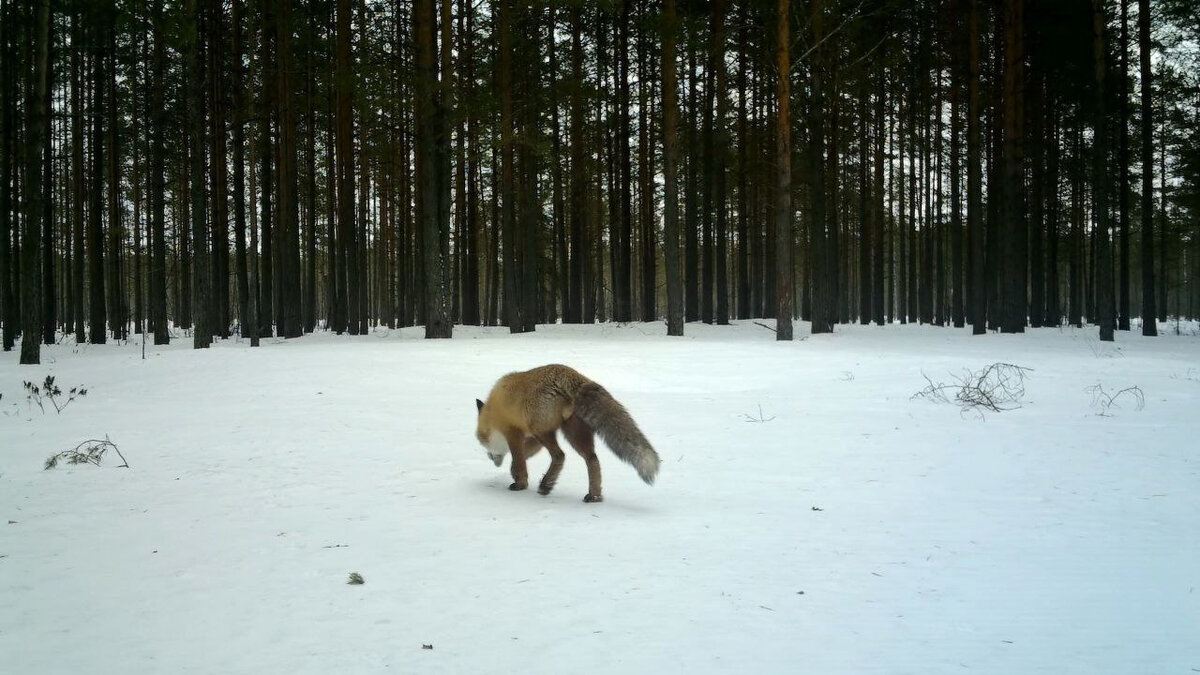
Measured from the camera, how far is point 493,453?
20.2ft

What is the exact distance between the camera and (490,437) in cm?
609

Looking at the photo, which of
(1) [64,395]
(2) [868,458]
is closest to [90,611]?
(2) [868,458]

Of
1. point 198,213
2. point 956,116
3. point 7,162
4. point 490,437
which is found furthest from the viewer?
point 956,116

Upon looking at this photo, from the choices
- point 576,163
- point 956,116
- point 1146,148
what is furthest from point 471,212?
point 1146,148

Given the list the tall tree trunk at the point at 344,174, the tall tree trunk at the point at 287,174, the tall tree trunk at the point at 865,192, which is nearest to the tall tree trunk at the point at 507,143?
the tall tree trunk at the point at 344,174

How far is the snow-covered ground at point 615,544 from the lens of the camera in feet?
10.0

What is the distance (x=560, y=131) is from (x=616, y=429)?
32284mm

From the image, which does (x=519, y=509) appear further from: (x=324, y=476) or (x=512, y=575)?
(x=324, y=476)

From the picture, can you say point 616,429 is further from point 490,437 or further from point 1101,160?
point 1101,160

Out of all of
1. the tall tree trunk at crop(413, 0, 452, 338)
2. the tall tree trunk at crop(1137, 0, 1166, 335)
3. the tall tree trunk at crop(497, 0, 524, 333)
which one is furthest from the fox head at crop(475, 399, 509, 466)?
the tall tree trunk at crop(1137, 0, 1166, 335)

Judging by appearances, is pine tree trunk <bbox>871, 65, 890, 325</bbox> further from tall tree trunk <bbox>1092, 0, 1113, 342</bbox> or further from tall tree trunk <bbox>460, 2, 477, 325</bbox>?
tall tree trunk <bbox>460, 2, 477, 325</bbox>

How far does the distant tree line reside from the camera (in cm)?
2017

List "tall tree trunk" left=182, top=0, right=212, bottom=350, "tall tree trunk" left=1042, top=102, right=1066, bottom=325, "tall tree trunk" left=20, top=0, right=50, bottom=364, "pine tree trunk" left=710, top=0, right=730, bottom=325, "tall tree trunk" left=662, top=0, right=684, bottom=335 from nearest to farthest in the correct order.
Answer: "tall tree trunk" left=20, top=0, right=50, bottom=364 < "tall tree trunk" left=182, top=0, right=212, bottom=350 < "tall tree trunk" left=662, top=0, right=684, bottom=335 < "pine tree trunk" left=710, top=0, right=730, bottom=325 < "tall tree trunk" left=1042, top=102, right=1066, bottom=325

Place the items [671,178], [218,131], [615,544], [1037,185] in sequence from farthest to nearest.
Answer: [1037,185] → [218,131] → [671,178] → [615,544]
